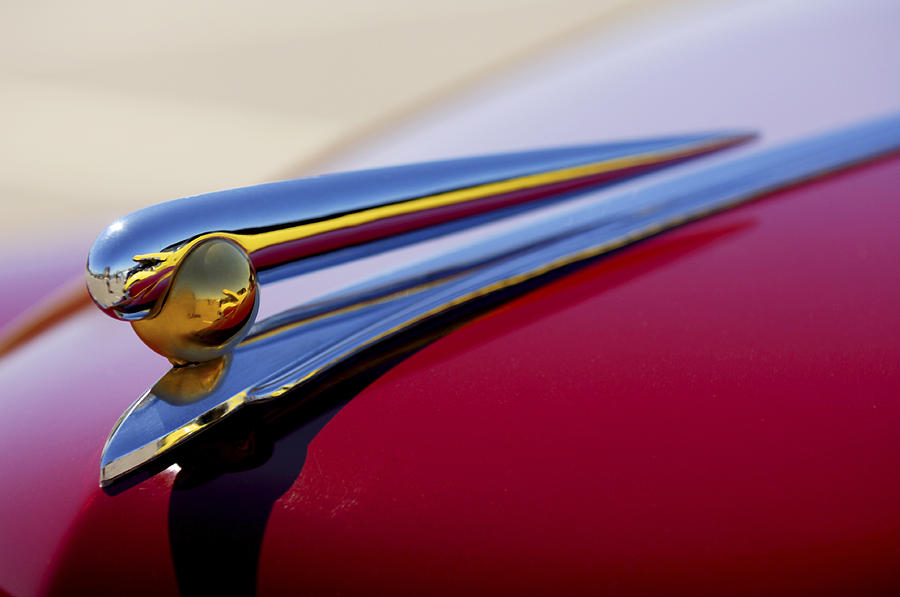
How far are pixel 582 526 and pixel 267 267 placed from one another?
305 millimetres

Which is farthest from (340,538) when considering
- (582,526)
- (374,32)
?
(374,32)

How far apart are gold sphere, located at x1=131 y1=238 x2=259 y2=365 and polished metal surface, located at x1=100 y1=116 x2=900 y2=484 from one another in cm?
5

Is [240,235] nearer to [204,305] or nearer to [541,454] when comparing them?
[204,305]

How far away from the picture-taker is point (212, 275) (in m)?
0.65

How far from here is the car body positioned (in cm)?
64

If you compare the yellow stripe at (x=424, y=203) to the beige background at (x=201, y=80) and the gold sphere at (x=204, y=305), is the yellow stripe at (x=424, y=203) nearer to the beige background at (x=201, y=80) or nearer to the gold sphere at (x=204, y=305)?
the gold sphere at (x=204, y=305)

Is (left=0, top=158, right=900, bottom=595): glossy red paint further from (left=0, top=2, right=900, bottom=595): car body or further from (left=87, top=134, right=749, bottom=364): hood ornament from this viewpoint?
(left=87, top=134, right=749, bottom=364): hood ornament

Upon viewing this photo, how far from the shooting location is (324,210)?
0.76m

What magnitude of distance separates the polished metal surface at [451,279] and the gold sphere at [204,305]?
45mm

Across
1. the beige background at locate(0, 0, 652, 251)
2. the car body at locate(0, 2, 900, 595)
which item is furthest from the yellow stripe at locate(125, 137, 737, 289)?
the beige background at locate(0, 0, 652, 251)

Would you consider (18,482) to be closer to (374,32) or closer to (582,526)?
(582,526)

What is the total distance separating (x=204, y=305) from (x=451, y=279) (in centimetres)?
33

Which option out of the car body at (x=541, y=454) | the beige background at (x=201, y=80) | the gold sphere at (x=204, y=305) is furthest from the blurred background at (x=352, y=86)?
the gold sphere at (x=204, y=305)

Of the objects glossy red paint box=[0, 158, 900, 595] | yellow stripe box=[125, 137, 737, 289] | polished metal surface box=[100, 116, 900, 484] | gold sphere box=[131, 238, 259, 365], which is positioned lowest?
glossy red paint box=[0, 158, 900, 595]
